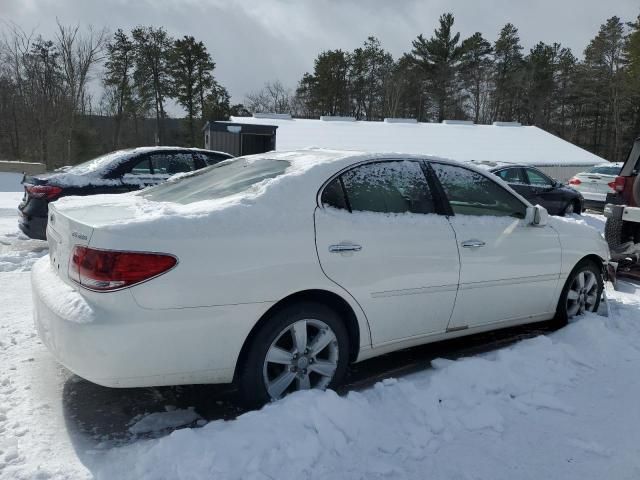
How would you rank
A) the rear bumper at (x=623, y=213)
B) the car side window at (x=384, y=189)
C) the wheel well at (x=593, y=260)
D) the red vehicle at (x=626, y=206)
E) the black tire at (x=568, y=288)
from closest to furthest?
the car side window at (x=384, y=189) < the black tire at (x=568, y=288) < the wheel well at (x=593, y=260) < the rear bumper at (x=623, y=213) < the red vehicle at (x=626, y=206)

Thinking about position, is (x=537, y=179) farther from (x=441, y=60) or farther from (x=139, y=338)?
(x=441, y=60)

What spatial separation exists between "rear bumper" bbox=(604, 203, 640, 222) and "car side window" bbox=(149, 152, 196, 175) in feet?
19.9

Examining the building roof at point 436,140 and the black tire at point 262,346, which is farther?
the building roof at point 436,140

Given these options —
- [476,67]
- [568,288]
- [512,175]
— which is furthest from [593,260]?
[476,67]

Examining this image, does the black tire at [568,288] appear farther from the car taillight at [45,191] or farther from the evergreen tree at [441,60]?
the evergreen tree at [441,60]

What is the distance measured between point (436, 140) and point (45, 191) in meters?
25.8

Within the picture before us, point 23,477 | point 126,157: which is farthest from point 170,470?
point 126,157

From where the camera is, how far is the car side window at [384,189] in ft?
11.0

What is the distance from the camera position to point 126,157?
8.01m

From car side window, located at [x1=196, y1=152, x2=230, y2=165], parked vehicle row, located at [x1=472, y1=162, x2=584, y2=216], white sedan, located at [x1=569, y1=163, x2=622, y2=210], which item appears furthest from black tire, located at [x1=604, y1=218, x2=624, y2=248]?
white sedan, located at [x1=569, y1=163, x2=622, y2=210]

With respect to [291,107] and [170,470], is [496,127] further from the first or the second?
[170,470]

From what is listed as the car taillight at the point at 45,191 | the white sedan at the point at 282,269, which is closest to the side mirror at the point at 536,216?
the white sedan at the point at 282,269

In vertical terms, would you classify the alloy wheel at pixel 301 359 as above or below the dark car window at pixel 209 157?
below

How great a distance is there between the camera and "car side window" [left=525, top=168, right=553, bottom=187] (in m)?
14.4
